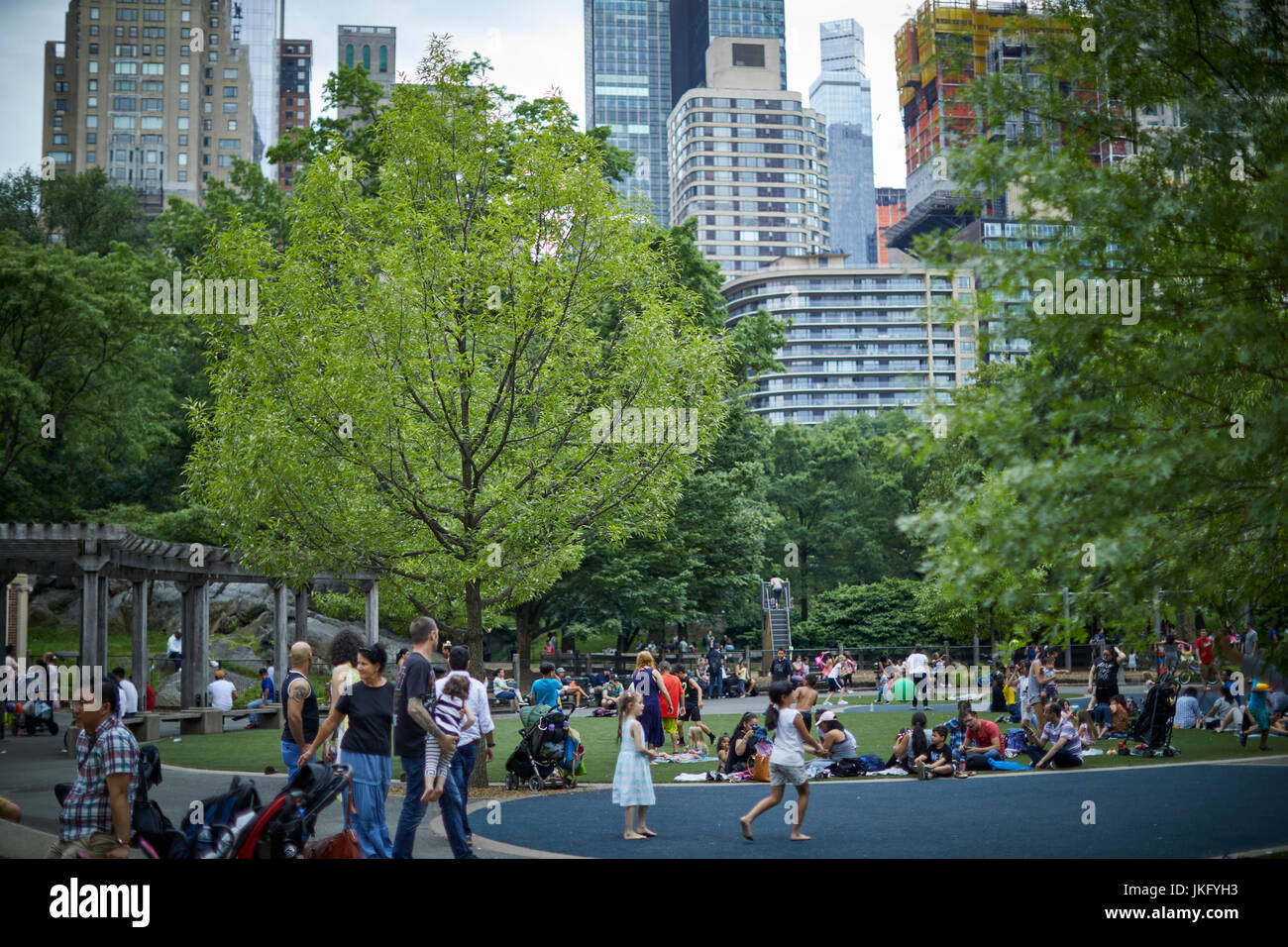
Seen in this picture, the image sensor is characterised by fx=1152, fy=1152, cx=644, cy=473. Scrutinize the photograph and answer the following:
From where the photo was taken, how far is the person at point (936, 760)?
1667cm

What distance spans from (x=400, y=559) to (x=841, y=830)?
8007mm

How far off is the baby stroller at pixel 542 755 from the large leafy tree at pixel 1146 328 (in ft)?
26.8

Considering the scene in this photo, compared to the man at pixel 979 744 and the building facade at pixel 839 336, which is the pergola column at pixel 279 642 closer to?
the man at pixel 979 744

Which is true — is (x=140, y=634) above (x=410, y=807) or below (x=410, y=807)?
above

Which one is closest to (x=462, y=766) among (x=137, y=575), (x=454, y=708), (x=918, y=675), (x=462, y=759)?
(x=462, y=759)

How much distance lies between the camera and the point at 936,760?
56.0 feet

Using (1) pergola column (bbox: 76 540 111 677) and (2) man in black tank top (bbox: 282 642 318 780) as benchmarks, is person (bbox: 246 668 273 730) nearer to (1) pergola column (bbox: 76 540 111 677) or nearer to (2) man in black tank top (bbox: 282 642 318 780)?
(1) pergola column (bbox: 76 540 111 677)

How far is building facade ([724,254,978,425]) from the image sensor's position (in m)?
A: 161

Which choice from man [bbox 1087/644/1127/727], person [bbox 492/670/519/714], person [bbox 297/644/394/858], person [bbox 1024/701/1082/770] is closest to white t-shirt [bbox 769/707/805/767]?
person [bbox 297/644/394/858]

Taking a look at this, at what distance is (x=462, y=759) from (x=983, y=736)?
10379 mm

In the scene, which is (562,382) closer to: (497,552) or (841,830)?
(497,552)

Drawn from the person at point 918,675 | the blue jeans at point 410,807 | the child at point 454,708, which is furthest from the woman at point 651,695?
the person at point 918,675

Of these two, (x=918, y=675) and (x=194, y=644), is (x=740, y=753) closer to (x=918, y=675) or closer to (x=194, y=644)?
(x=918, y=675)

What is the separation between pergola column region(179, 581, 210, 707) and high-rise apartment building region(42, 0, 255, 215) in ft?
396
